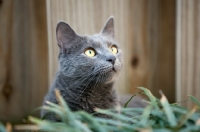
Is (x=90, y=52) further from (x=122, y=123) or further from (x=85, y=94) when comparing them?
(x=122, y=123)

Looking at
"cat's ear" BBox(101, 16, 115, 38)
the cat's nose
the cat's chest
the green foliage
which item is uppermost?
"cat's ear" BBox(101, 16, 115, 38)

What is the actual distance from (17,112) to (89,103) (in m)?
0.66

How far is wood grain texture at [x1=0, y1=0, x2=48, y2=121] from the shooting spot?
1.98m

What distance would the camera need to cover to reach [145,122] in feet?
2.83

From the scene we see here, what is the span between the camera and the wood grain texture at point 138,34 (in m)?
2.11

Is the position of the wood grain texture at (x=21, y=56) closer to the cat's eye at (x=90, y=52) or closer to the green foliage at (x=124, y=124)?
the cat's eye at (x=90, y=52)

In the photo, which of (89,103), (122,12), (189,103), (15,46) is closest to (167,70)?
(189,103)

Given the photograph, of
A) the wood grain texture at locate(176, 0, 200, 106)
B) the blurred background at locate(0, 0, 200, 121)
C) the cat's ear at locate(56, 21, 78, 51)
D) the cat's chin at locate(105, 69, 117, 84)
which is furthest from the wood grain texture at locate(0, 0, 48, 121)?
the wood grain texture at locate(176, 0, 200, 106)

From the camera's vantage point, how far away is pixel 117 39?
7.27ft

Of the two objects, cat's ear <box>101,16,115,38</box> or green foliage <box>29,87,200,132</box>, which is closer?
green foliage <box>29,87,200,132</box>

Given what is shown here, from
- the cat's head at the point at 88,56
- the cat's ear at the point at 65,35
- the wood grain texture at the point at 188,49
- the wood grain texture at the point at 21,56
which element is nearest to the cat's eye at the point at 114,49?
the cat's head at the point at 88,56

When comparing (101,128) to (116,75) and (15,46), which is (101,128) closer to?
(116,75)

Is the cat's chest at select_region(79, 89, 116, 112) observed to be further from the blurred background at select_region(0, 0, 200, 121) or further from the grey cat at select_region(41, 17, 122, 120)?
the blurred background at select_region(0, 0, 200, 121)

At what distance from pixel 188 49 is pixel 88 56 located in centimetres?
88
